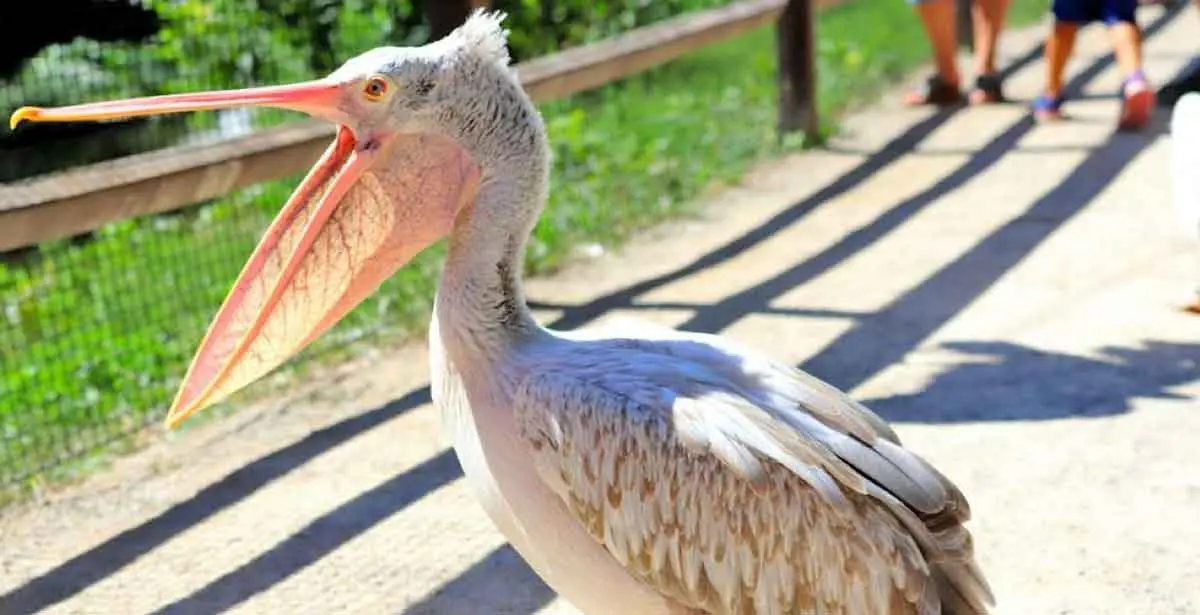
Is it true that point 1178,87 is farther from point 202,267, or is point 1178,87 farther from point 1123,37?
point 202,267

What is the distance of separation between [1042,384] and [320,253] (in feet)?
7.96

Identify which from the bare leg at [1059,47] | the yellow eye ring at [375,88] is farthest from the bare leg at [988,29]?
the yellow eye ring at [375,88]

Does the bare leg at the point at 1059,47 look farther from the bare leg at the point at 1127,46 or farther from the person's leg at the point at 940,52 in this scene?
the person's leg at the point at 940,52

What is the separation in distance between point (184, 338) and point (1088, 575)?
2.93m

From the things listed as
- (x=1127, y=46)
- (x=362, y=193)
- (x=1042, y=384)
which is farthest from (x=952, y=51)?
(x=362, y=193)

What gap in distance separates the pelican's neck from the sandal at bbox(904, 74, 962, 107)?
5.81 meters

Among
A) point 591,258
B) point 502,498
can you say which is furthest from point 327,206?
point 591,258

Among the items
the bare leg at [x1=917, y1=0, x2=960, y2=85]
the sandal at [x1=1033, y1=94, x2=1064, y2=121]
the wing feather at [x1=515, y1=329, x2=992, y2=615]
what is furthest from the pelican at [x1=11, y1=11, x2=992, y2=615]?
the bare leg at [x1=917, y1=0, x2=960, y2=85]

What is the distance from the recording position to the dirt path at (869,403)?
11.0 feet

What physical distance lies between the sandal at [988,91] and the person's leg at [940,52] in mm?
113

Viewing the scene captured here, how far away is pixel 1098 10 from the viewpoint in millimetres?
7039

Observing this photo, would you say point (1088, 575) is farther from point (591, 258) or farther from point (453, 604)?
point (591, 258)

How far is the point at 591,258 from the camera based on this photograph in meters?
5.92

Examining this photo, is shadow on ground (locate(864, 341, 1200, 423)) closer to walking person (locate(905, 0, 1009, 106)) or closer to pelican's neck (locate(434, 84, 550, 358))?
pelican's neck (locate(434, 84, 550, 358))
